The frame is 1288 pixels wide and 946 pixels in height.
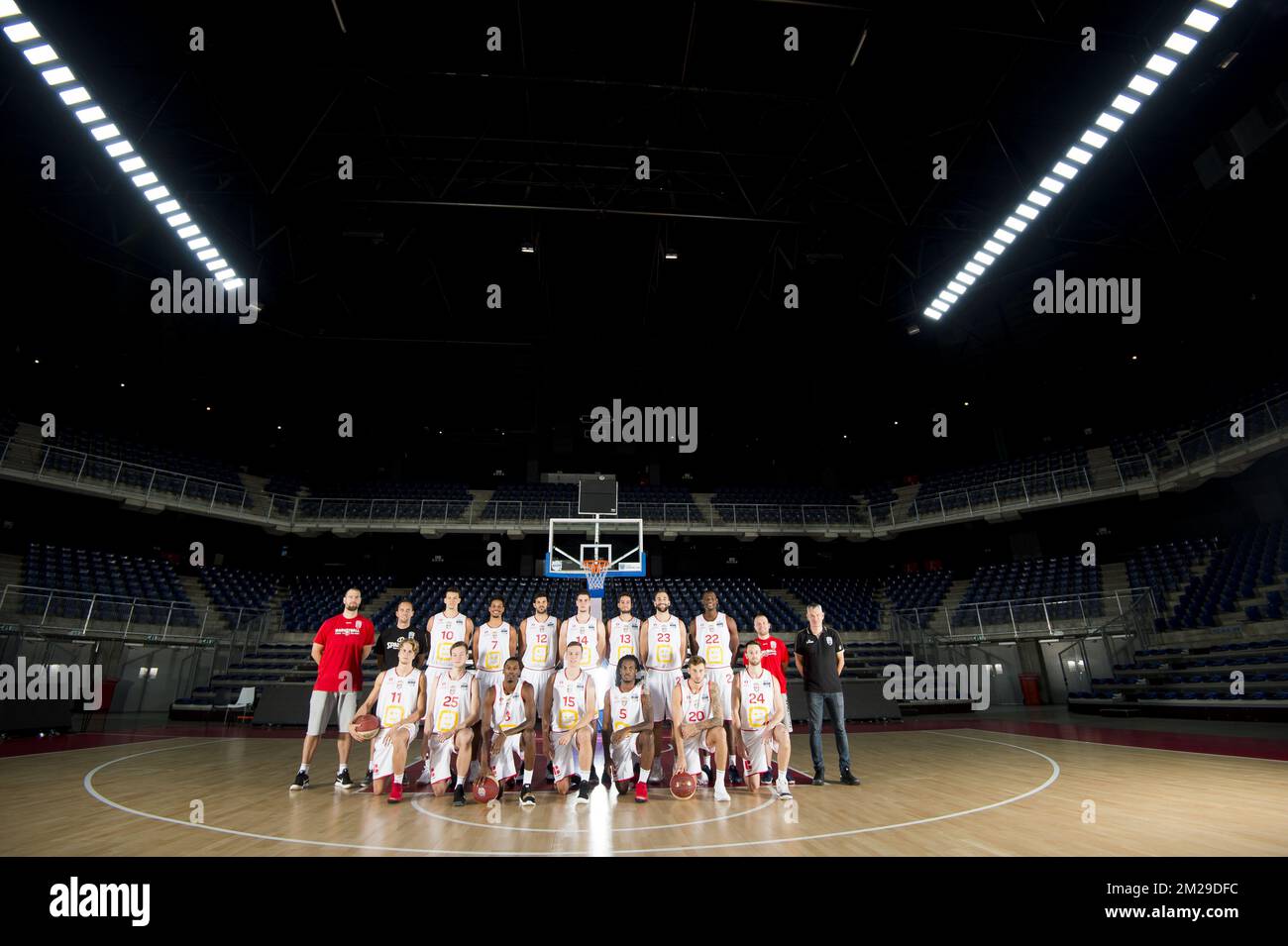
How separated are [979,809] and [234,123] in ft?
47.6

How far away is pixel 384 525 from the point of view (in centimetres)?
1991

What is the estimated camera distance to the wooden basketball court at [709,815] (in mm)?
3592

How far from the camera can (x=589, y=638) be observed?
6.09m

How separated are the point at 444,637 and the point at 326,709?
126 centimetres

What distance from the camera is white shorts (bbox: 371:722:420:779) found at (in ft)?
18.0

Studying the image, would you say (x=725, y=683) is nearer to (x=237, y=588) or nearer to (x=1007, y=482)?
(x=1007, y=482)

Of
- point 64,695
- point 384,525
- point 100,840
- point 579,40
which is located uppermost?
point 579,40

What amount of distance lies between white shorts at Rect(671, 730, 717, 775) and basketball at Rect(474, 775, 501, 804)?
159cm

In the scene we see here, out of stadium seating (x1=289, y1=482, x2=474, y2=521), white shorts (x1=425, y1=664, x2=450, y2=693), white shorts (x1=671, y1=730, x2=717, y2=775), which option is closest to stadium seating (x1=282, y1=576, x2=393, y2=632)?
stadium seating (x1=289, y1=482, x2=474, y2=521)

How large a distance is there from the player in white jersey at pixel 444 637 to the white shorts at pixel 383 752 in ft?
1.69

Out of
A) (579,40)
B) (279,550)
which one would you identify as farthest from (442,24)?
(279,550)

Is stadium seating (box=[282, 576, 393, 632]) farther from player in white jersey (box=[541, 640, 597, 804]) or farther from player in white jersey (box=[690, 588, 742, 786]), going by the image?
player in white jersey (box=[690, 588, 742, 786])

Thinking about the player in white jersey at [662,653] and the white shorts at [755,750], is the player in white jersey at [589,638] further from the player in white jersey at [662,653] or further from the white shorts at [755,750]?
the white shorts at [755,750]
